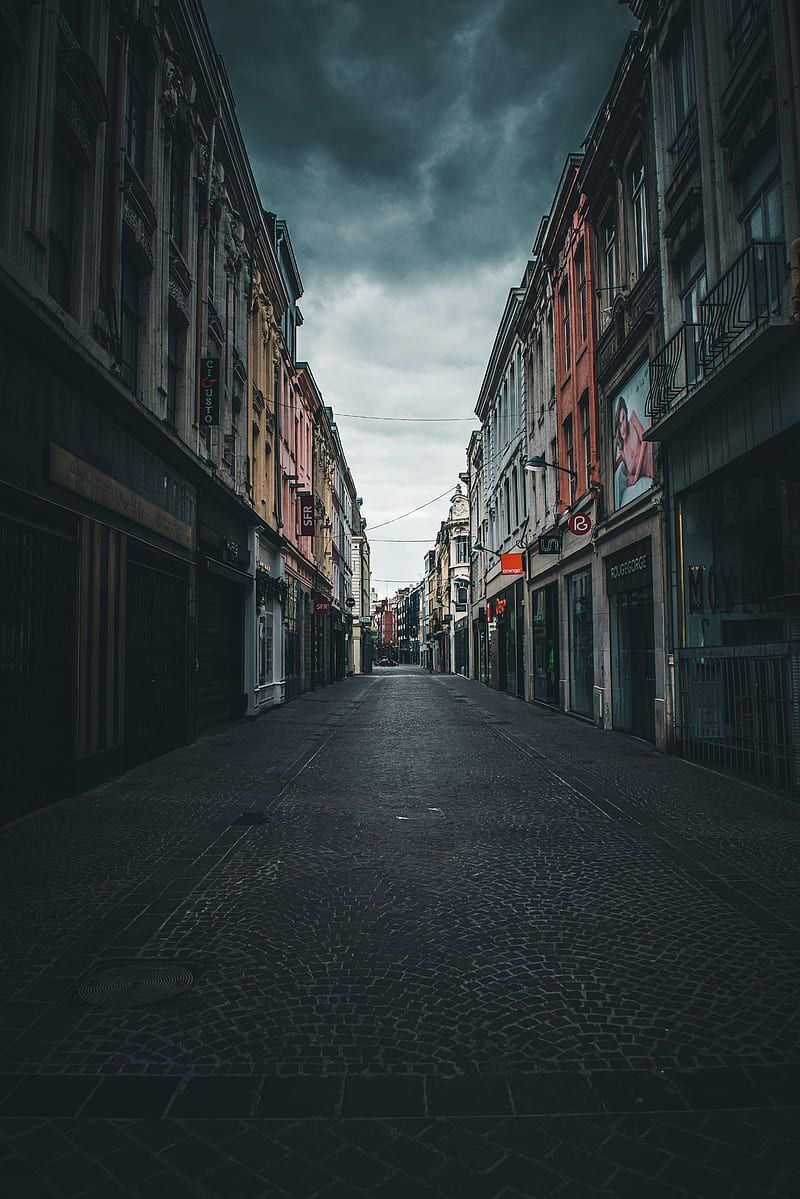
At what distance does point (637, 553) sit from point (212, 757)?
27.2 ft

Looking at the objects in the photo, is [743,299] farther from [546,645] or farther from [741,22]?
[546,645]

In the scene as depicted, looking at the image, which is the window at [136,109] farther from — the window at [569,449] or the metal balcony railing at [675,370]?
the window at [569,449]

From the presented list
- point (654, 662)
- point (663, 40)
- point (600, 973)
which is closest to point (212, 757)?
point (654, 662)

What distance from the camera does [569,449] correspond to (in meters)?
21.3

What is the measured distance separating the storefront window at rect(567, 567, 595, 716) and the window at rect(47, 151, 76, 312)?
12640 millimetres

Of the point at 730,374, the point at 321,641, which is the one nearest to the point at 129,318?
the point at 730,374

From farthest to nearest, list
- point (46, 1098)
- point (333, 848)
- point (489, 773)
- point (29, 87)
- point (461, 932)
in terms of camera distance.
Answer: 1. point (489, 773)
2. point (29, 87)
3. point (333, 848)
4. point (461, 932)
5. point (46, 1098)

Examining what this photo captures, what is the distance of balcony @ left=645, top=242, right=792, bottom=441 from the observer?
9.15m

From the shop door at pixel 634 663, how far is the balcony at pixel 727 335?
11.3ft

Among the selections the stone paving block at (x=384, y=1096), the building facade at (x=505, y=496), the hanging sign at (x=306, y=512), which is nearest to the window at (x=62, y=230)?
the stone paving block at (x=384, y=1096)

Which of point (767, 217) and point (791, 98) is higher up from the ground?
point (791, 98)

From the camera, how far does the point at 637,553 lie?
49.2ft

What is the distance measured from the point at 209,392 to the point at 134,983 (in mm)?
13277

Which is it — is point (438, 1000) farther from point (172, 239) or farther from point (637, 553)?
point (172, 239)
